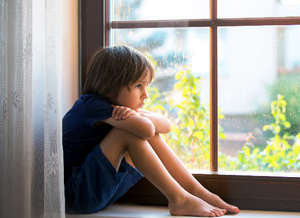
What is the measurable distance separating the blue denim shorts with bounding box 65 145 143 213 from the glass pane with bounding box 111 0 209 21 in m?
0.67

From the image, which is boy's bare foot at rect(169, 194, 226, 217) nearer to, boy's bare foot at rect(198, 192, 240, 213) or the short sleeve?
boy's bare foot at rect(198, 192, 240, 213)

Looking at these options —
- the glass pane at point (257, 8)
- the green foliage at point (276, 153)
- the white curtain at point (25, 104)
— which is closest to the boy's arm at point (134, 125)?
the white curtain at point (25, 104)

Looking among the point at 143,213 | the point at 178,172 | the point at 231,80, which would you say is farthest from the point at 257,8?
the point at 143,213

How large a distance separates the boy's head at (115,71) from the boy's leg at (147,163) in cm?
18

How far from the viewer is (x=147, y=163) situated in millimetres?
956

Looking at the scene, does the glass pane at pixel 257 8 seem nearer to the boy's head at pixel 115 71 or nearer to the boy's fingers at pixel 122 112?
the boy's head at pixel 115 71

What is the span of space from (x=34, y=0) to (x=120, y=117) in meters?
0.45

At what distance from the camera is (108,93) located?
3.48 ft

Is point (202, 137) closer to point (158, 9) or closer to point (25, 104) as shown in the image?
point (158, 9)

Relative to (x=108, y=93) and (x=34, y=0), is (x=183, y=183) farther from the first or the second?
(x=34, y=0)

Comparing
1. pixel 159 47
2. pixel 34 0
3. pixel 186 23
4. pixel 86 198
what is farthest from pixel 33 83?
pixel 186 23

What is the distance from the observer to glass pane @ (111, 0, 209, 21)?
1.24 metres

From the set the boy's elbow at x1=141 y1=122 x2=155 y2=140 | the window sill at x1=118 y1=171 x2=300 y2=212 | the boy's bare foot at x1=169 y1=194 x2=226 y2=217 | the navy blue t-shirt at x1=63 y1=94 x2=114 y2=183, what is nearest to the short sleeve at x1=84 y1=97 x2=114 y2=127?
the navy blue t-shirt at x1=63 y1=94 x2=114 y2=183

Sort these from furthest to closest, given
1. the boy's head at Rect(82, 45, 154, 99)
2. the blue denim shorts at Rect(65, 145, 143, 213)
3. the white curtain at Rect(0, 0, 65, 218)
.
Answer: the boy's head at Rect(82, 45, 154, 99), the blue denim shorts at Rect(65, 145, 143, 213), the white curtain at Rect(0, 0, 65, 218)
